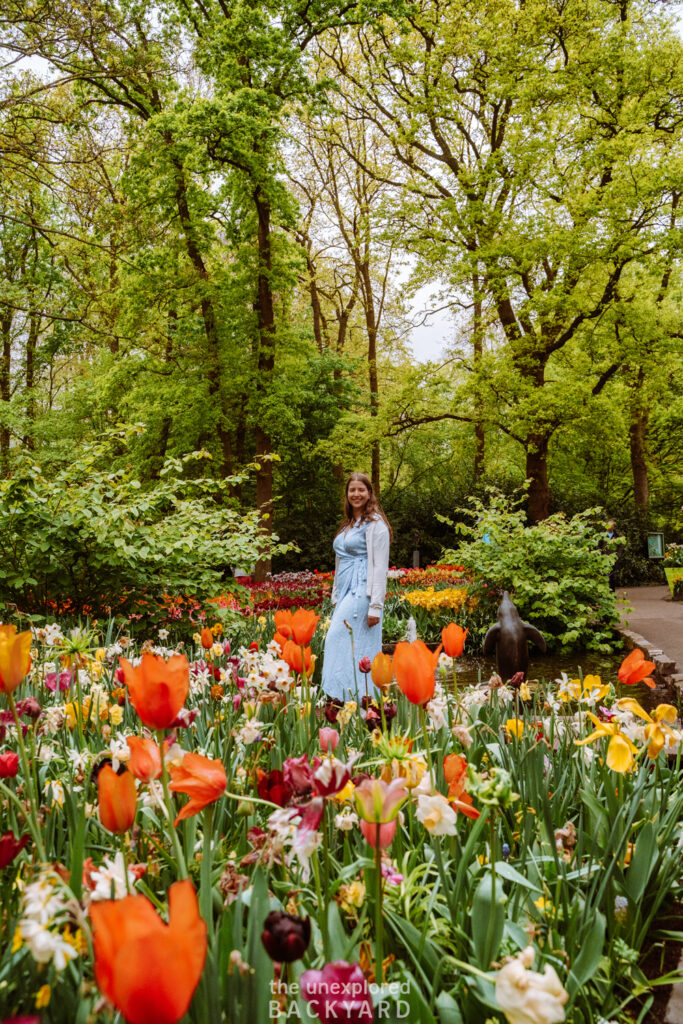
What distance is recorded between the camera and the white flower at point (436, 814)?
1034 millimetres

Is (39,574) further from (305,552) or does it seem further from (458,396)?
(305,552)

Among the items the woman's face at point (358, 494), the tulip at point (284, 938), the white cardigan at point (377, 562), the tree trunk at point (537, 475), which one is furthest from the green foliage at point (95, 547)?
the tree trunk at point (537, 475)

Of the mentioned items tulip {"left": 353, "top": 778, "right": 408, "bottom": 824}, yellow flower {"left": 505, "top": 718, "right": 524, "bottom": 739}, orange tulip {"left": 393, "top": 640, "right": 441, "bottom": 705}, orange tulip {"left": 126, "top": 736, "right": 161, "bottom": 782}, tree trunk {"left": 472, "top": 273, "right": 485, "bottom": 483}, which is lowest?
yellow flower {"left": 505, "top": 718, "right": 524, "bottom": 739}

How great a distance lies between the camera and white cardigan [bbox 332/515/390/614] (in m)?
4.59

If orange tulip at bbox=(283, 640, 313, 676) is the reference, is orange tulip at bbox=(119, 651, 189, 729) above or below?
above

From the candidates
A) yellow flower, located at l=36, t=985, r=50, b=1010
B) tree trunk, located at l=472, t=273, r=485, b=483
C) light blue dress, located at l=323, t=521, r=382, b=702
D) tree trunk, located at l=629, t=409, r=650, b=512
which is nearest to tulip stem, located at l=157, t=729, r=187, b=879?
yellow flower, located at l=36, t=985, r=50, b=1010

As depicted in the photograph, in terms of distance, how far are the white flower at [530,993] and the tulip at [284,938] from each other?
20 cm

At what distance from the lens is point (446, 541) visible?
1964 cm

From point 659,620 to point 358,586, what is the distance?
5.92m

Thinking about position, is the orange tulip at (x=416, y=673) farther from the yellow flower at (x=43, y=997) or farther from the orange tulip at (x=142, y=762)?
the yellow flower at (x=43, y=997)

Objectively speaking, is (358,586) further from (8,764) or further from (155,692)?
(155,692)

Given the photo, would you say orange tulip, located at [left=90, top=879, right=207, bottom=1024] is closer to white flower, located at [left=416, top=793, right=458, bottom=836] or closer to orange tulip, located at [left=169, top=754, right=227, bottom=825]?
orange tulip, located at [left=169, top=754, right=227, bottom=825]

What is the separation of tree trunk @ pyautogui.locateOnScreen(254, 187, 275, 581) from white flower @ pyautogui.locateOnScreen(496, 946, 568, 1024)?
13.3 m

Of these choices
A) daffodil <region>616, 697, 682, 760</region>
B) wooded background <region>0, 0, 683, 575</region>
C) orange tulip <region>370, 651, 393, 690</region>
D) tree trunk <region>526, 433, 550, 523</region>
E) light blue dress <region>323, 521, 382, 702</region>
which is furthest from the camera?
tree trunk <region>526, 433, 550, 523</region>
